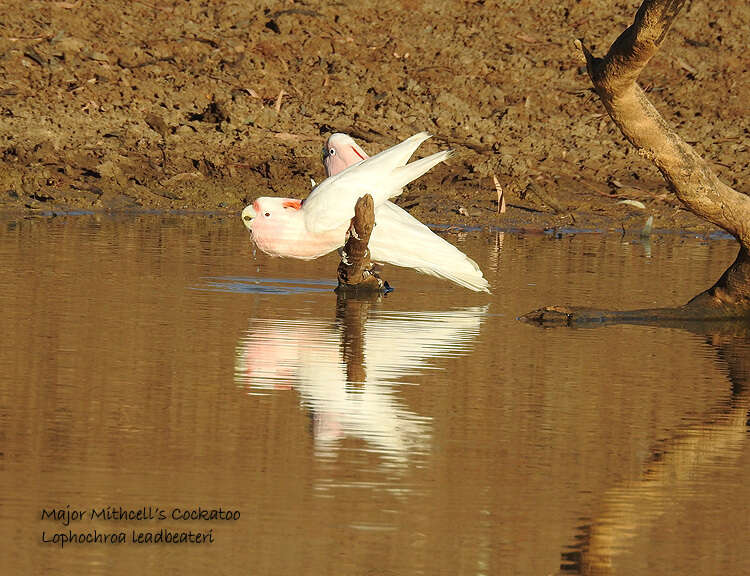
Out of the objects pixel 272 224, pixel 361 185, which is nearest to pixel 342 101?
pixel 361 185

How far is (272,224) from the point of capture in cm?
1100

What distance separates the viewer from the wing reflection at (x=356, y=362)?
280 inches

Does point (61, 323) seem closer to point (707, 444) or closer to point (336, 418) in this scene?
point (336, 418)

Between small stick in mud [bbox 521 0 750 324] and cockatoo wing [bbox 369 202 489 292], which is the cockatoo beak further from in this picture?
small stick in mud [bbox 521 0 750 324]

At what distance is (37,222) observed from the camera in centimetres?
1634

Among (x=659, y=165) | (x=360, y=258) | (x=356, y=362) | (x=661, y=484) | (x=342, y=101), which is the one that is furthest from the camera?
(x=342, y=101)

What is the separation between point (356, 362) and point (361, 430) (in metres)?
1.84

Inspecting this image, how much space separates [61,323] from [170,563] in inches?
185

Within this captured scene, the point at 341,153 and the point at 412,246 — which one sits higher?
the point at 341,153

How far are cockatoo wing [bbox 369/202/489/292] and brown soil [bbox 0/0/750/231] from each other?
629cm

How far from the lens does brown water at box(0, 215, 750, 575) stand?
551cm

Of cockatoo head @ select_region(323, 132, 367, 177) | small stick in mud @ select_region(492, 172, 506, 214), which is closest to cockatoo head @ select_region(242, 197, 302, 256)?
cockatoo head @ select_region(323, 132, 367, 177)

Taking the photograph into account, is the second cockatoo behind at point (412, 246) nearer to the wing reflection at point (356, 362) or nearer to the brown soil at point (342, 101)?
the wing reflection at point (356, 362)

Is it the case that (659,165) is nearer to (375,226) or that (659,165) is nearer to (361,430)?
(375,226)
